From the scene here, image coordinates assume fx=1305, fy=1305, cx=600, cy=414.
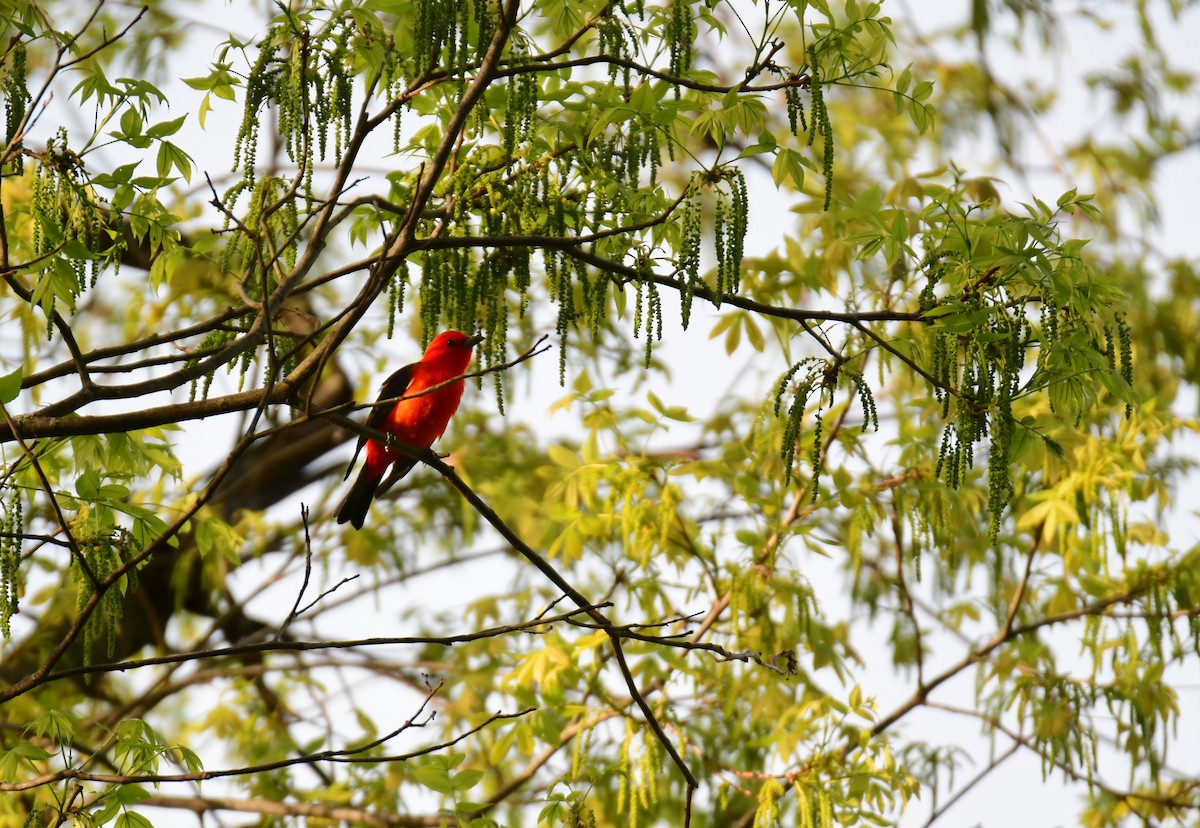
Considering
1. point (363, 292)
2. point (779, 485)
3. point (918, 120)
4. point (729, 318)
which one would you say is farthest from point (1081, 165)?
point (363, 292)

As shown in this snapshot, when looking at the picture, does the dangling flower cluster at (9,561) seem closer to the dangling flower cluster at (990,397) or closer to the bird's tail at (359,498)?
the dangling flower cluster at (990,397)

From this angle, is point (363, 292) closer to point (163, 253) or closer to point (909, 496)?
point (163, 253)

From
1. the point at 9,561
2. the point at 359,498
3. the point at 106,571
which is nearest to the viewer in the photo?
the point at 9,561

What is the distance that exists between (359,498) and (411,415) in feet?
2.19

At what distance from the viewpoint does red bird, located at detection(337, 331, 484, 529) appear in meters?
5.36

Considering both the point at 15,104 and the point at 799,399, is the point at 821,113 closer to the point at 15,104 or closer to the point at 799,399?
the point at 799,399

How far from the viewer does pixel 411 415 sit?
5355 millimetres

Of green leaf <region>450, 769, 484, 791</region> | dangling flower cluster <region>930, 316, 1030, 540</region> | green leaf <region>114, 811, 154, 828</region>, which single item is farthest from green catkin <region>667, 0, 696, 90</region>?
green leaf <region>114, 811, 154, 828</region>

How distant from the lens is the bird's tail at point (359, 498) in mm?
5777

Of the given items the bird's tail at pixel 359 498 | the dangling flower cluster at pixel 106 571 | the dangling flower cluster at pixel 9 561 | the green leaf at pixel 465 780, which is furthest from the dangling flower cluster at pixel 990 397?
the bird's tail at pixel 359 498

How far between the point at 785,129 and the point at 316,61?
4.04 metres

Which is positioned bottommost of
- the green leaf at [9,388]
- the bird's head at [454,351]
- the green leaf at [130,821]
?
the green leaf at [130,821]

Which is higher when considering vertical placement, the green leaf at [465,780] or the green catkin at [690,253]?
the green catkin at [690,253]

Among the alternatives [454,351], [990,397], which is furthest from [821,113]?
[454,351]
